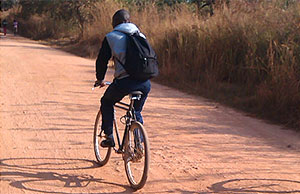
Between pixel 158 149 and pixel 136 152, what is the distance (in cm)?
150

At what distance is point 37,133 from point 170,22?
889 centimetres

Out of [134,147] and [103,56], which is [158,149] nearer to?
[134,147]

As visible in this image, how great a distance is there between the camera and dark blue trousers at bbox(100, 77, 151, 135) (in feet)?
15.4

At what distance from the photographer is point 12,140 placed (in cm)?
648

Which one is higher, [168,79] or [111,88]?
[111,88]

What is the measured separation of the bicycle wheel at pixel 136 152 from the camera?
14.8 ft

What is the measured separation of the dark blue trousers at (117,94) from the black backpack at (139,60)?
100mm

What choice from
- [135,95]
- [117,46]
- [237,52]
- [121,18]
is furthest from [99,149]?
[237,52]

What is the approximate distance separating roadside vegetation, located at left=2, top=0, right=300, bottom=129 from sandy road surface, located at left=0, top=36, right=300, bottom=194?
26.7 inches

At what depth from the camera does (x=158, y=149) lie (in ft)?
20.2

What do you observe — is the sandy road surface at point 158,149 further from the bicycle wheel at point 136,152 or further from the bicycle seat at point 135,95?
the bicycle seat at point 135,95

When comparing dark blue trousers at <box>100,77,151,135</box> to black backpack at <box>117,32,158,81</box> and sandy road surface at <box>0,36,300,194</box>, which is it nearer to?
black backpack at <box>117,32,158,81</box>

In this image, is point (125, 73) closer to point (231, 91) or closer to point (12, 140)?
point (12, 140)

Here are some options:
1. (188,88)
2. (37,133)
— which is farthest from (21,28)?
(37,133)
